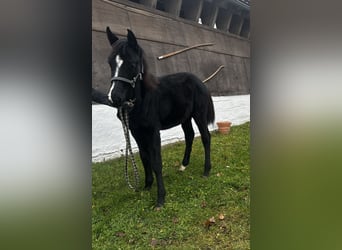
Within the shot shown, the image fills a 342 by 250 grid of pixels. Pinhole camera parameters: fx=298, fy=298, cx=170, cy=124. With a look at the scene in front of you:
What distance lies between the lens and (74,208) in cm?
103

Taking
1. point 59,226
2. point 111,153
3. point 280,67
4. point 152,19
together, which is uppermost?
point 152,19

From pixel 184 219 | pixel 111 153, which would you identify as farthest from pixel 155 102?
pixel 184 219

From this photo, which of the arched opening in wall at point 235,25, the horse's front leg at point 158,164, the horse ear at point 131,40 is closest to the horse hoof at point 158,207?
the horse's front leg at point 158,164

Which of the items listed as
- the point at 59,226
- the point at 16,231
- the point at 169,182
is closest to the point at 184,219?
the point at 169,182

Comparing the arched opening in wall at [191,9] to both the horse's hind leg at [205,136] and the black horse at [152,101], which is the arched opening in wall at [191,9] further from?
the horse's hind leg at [205,136]

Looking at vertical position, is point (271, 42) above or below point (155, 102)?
above

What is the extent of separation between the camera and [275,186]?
1.00 m

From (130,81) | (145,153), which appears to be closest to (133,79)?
(130,81)

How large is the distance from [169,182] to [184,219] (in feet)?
0.43

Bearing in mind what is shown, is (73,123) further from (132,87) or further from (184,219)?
(184,219)

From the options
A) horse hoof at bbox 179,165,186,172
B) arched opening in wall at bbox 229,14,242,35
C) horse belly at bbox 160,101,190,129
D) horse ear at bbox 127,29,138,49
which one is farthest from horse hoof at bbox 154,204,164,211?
arched opening in wall at bbox 229,14,242,35

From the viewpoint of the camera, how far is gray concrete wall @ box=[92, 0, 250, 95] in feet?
3.07

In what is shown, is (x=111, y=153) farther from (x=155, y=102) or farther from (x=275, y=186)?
(x=275, y=186)

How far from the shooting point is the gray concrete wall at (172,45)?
94 cm
